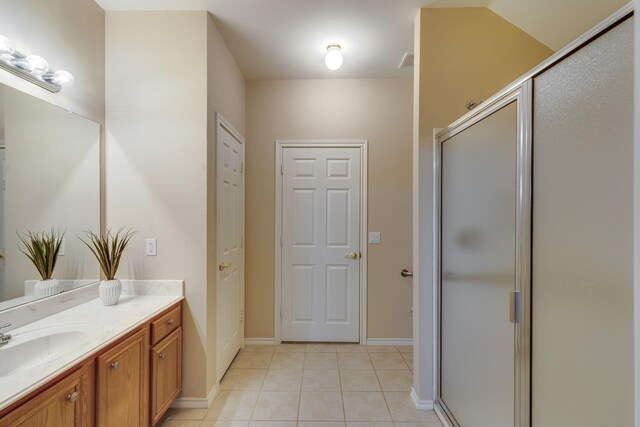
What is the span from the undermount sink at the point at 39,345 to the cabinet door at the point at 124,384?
17 cm

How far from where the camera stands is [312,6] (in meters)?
1.89

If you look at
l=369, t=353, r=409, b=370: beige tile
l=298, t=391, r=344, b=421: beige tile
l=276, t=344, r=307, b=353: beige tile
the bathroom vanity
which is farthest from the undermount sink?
l=369, t=353, r=409, b=370: beige tile

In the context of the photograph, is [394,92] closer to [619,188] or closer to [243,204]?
[243,204]

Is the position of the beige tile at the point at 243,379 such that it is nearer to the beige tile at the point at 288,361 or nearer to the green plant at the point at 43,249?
the beige tile at the point at 288,361

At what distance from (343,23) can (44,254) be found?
2381 millimetres

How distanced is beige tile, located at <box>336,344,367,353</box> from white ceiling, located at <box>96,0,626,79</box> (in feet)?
8.99

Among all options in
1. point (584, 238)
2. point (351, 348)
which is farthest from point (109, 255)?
point (584, 238)

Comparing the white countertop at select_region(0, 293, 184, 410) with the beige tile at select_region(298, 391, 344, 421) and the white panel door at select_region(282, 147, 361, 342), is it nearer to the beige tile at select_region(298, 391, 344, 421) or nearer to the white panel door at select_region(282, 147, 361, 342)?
the beige tile at select_region(298, 391, 344, 421)

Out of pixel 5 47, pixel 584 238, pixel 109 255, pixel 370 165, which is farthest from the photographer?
pixel 370 165

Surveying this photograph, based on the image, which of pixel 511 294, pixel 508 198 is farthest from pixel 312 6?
pixel 511 294

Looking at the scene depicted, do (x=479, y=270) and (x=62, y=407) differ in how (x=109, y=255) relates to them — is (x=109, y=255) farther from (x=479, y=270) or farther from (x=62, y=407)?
(x=479, y=270)

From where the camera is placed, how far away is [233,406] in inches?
75.9

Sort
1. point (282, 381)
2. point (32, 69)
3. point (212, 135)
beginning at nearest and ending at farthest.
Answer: point (32, 69) → point (212, 135) → point (282, 381)

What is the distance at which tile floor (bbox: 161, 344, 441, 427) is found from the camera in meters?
1.80
